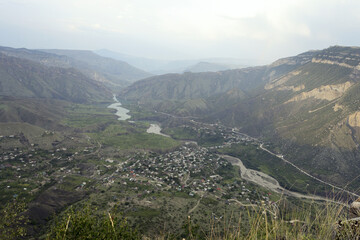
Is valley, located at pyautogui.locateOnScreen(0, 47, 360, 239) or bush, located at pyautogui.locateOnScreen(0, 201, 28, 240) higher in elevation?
bush, located at pyautogui.locateOnScreen(0, 201, 28, 240)

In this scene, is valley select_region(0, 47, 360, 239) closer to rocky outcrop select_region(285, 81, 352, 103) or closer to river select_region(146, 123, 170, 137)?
rocky outcrop select_region(285, 81, 352, 103)

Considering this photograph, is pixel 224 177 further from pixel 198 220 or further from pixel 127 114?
pixel 127 114

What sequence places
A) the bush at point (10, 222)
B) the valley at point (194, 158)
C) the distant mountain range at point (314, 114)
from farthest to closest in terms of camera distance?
the distant mountain range at point (314, 114) → the valley at point (194, 158) → the bush at point (10, 222)

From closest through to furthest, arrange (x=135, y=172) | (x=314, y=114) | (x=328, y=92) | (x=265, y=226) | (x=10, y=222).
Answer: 1. (x=265, y=226)
2. (x=10, y=222)
3. (x=135, y=172)
4. (x=314, y=114)
5. (x=328, y=92)

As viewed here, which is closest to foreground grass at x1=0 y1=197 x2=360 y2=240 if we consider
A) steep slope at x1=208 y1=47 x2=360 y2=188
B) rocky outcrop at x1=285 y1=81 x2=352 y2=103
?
steep slope at x1=208 y1=47 x2=360 y2=188

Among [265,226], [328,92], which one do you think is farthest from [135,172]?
[328,92]

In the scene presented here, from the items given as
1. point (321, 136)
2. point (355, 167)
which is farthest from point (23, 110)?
point (355, 167)

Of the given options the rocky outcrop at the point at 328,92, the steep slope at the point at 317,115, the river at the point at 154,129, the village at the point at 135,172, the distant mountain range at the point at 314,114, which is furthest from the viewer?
the river at the point at 154,129

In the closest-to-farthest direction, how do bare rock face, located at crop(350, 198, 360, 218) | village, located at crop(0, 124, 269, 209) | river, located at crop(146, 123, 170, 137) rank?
bare rock face, located at crop(350, 198, 360, 218) → village, located at crop(0, 124, 269, 209) → river, located at crop(146, 123, 170, 137)

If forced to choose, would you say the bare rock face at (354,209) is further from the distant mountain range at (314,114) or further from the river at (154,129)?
the river at (154,129)

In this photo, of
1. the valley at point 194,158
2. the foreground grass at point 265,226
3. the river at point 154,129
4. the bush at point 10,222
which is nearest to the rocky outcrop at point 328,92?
the valley at point 194,158

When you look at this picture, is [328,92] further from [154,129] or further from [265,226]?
[265,226]

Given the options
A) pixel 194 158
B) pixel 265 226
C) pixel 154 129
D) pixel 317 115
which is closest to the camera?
pixel 265 226
